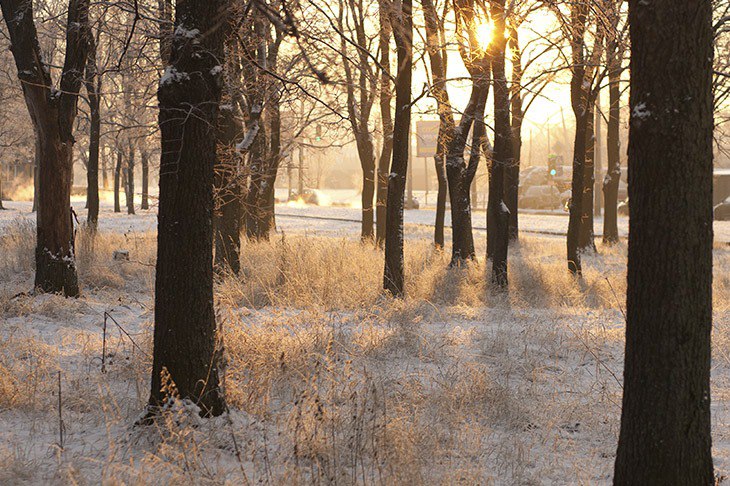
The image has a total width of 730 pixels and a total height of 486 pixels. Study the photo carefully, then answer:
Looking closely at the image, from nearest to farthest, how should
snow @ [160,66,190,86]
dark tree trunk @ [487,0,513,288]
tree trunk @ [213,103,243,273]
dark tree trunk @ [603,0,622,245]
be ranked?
snow @ [160,66,190,86] → dark tree trunk @ [487,0,513,288] → tree trunk @ [213,103,243,273] → dark tree trunk @ [603,0,622,245]

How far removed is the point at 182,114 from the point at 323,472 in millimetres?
2525

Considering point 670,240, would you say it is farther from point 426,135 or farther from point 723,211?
point 723,211

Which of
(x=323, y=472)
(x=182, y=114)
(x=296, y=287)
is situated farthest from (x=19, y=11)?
(x=323, y=472)

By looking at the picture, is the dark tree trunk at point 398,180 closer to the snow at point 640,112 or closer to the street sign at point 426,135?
the snow at point 640,112

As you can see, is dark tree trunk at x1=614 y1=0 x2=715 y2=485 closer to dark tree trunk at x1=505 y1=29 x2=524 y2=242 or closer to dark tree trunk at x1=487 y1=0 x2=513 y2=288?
dark tree trunk at x1=487 y1=0 x2=513 y2=288

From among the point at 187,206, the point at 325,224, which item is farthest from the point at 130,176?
the point at 187,206

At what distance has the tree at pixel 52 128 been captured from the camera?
946 cm

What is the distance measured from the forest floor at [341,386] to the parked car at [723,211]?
26927mm

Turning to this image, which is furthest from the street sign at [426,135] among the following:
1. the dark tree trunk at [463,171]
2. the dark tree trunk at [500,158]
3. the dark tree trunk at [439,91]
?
the dark tree trunk at [500,158]

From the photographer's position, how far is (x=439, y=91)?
460 inches

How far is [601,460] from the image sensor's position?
477cm

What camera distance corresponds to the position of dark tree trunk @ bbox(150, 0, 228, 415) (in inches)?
182

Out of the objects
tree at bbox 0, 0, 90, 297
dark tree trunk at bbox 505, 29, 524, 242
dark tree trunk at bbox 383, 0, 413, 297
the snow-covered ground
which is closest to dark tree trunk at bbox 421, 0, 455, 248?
dark tree trunk at bbox 383, 0, 413, 297

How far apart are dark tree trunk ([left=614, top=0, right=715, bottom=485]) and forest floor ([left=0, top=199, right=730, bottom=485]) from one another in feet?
3.79
